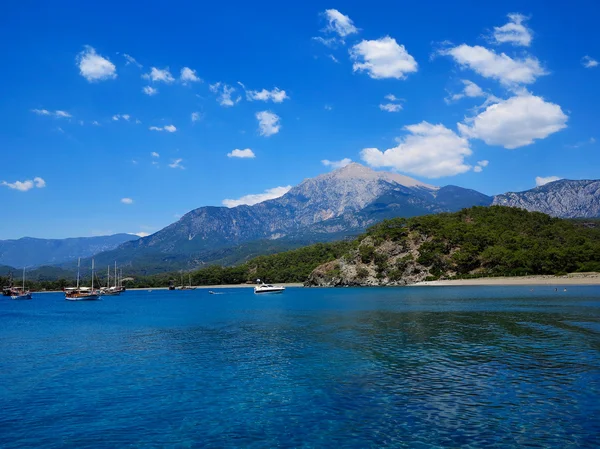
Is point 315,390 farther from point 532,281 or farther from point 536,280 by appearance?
point 536,280

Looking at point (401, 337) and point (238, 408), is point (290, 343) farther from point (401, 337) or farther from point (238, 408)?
point (238, 408)

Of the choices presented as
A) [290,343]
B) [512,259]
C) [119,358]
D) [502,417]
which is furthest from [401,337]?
[512,259]

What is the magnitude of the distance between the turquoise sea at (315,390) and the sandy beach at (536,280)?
121 metres

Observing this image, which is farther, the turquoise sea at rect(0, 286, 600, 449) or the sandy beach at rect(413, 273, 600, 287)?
the sandy beach at rect(413, 273, 600, 287)

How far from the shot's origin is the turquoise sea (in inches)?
713

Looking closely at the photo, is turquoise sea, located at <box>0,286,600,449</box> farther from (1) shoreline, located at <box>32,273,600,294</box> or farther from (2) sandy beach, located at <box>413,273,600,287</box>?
(2) sandy beach, located at <box>413,273,600,287</box>

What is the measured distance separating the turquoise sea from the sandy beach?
397 feet

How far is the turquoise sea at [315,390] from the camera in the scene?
1811cm

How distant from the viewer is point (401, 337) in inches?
1708

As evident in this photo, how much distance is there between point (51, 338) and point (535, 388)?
5355 cm

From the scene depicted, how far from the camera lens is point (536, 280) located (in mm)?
161375

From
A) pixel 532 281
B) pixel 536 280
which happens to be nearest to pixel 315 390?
pixel 532 281

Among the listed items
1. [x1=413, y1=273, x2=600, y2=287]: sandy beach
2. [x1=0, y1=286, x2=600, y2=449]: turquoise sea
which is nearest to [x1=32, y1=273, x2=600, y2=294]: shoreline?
[x1=413, y1=273, x2=600, y2=287]: sandy beach

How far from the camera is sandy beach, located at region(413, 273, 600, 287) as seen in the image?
149500 millimetres
